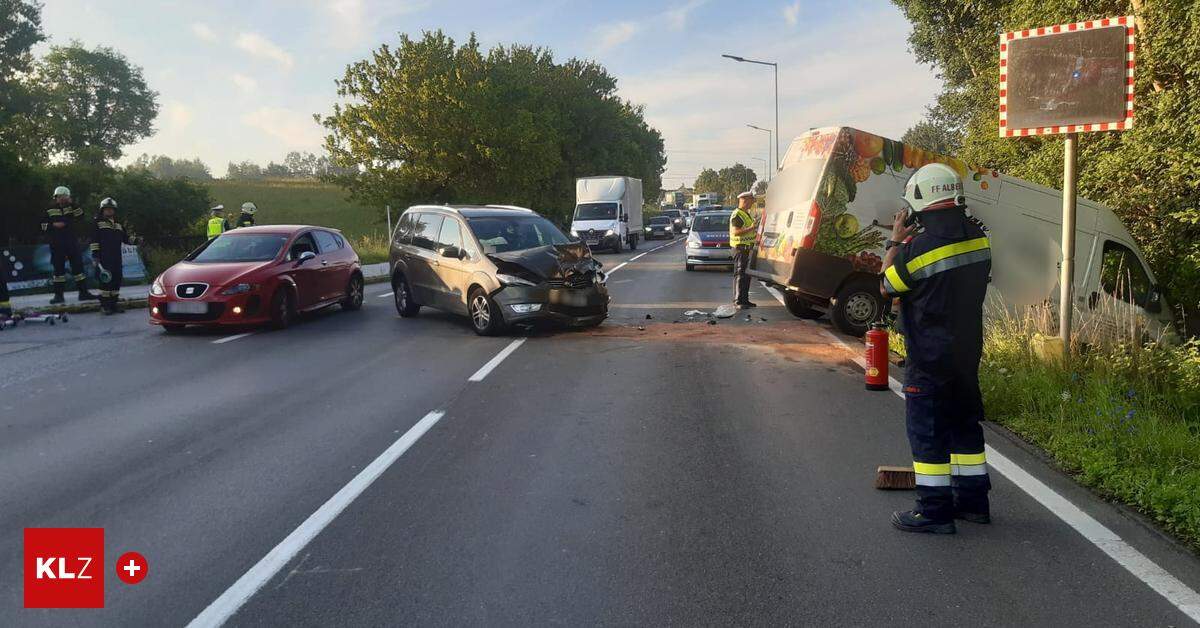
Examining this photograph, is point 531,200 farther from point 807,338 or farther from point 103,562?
point 103,562

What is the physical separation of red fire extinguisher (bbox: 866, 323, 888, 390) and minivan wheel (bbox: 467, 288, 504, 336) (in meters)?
5.08

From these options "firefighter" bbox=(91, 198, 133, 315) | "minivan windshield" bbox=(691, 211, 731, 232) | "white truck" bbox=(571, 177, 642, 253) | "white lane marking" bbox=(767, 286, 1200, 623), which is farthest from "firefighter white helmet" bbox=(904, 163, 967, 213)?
"white truck" bbox=(571, 177, 642, 253)

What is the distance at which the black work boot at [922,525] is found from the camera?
432 centimetres

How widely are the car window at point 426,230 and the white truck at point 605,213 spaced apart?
60.4ft

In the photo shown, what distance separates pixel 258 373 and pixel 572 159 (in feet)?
168

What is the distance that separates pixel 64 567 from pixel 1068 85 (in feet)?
28.3

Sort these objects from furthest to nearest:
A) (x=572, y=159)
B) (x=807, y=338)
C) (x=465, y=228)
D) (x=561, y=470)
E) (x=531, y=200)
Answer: (x=572, y=159)
(x=531, y=200)
(x=465, y=228)
(x=807, y=338)
(x=561, y=470)

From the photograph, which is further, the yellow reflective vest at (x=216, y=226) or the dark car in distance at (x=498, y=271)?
the yellow reflective vest at (x=216, y=226)

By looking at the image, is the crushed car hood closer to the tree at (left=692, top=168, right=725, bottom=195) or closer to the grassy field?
→ the grassy field

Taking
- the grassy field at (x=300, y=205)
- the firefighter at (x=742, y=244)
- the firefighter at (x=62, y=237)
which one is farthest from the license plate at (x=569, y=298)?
the grassy field at (x=300, y=205)

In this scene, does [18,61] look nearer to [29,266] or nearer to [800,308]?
[29,266]

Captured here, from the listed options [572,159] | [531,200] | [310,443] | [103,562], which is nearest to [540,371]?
[310,443]

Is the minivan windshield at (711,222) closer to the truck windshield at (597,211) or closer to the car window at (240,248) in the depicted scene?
the truck windshield at (597,211)

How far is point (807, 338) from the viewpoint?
36.4 feet
